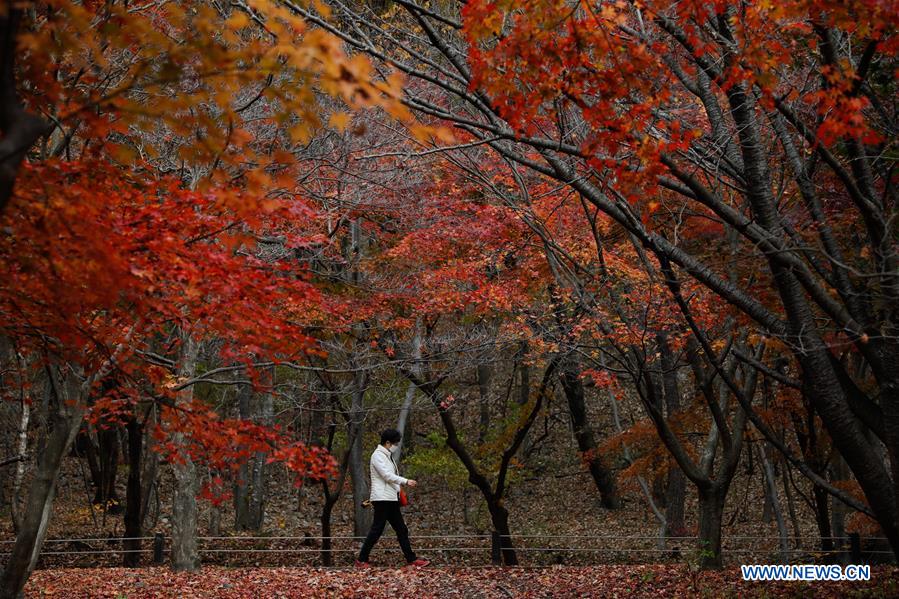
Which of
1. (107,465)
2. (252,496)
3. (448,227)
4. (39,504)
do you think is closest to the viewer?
(39,504)

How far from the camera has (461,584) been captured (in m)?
8.84

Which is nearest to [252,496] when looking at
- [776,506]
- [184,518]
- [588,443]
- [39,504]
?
[588,443]

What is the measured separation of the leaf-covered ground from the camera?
7723 millimetres

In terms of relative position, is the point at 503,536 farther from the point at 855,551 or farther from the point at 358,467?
the point at 855,551

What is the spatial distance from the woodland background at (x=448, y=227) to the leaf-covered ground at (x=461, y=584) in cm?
14

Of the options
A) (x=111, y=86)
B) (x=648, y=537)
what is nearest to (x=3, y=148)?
(x=111, y=86)

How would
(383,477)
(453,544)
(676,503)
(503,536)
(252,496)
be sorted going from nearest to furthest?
(383,477), (503,536), (676,503), (453,544), (252,496)

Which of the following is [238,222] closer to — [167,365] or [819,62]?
[167,365]

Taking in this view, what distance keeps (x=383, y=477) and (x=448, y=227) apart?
5.95 m

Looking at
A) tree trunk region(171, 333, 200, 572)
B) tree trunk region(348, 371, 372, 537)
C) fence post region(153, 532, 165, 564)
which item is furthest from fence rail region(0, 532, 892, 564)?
tree trunk region(171, 333, 200, 572)

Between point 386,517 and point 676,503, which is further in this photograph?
point 676,503

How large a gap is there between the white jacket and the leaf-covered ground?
98 cm

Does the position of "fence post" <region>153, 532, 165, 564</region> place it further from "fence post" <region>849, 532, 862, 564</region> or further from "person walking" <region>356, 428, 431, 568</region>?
→ "fence post" <region>849, 532, 862, 564</region>

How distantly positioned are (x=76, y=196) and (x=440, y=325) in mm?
12418
